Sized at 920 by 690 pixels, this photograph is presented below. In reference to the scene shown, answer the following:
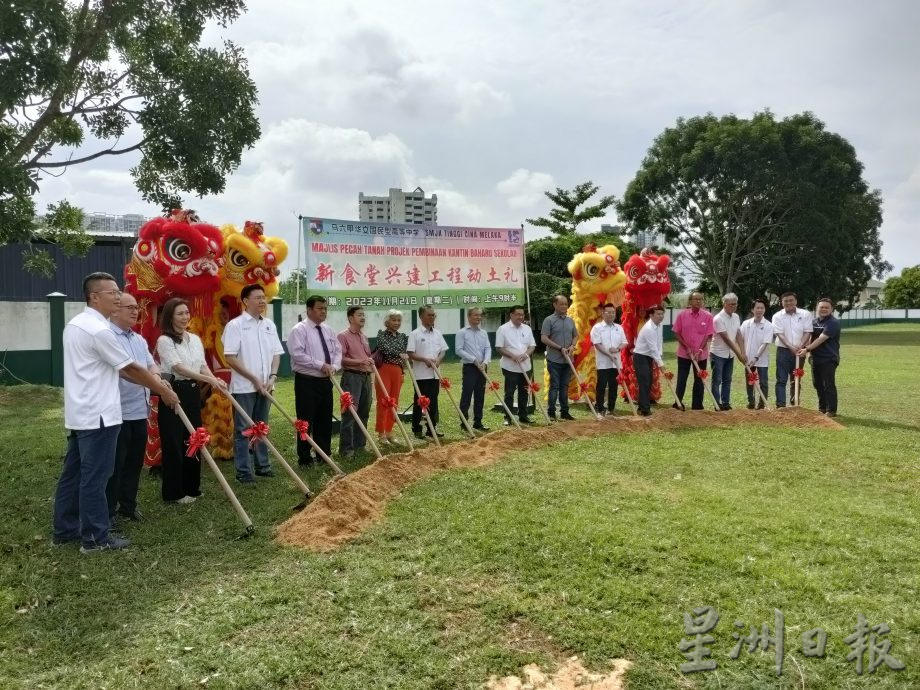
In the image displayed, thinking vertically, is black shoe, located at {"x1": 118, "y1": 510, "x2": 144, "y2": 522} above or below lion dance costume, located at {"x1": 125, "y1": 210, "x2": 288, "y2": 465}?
below

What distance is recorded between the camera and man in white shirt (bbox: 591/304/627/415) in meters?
9.04

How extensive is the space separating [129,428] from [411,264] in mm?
4742

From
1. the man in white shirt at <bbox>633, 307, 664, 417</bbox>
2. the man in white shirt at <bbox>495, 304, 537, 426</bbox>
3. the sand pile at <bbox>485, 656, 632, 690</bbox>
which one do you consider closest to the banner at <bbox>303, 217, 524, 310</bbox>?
the man in white shirt at <bbox>495, 304, 537, 426</bbox>

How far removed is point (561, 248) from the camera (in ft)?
A: 71.4

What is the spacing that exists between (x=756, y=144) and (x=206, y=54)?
2379 centimetres

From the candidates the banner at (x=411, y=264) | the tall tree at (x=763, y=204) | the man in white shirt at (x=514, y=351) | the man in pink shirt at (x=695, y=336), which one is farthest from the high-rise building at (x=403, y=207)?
the tall tree at (x=763, y=204)

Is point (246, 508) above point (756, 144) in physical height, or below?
below

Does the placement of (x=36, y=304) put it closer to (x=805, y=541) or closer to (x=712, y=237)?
(x=805, y=541)

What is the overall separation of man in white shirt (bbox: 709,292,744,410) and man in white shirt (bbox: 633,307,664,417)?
960 millimetres

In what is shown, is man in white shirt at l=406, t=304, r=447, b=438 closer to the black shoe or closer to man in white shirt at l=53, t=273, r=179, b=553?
the black shoe

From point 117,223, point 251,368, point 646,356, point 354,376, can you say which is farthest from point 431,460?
point 117,223

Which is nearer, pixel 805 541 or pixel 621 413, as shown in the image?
pixel 805 541

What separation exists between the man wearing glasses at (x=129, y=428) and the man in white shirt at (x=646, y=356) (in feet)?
20.2

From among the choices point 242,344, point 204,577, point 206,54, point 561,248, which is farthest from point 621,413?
point 561,248
